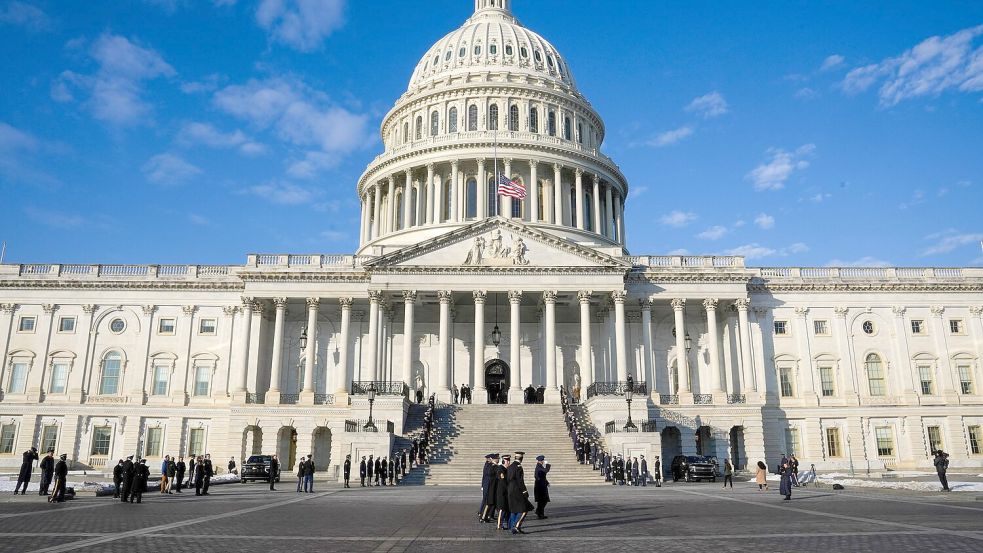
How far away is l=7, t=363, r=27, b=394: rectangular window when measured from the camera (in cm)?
5712

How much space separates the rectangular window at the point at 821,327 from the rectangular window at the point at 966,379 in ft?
33.7

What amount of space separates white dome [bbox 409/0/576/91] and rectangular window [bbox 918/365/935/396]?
43782 mm

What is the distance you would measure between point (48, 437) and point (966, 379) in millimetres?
69505

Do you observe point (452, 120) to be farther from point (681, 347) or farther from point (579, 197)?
point (681, 347)

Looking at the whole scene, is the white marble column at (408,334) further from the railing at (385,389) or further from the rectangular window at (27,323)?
the rectangular window at (27,323)

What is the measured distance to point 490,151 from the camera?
2800 inches

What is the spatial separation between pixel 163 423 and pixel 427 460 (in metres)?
26.8

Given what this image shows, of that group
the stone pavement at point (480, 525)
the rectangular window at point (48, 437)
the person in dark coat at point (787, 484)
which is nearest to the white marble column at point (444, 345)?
the stone pavement at point (480, 525)

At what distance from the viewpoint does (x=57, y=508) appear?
23.4 metres

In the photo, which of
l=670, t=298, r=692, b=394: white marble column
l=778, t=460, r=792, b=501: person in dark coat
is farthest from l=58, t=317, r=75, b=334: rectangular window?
l=778, t=460, r=792, b=501: person in dark coat

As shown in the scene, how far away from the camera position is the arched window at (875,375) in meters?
57.4

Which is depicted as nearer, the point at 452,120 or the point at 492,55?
the point at 452,120

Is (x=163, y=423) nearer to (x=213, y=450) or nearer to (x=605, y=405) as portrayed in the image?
(x=213, y=450)

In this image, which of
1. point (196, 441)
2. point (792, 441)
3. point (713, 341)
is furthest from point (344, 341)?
point (792, 441)
